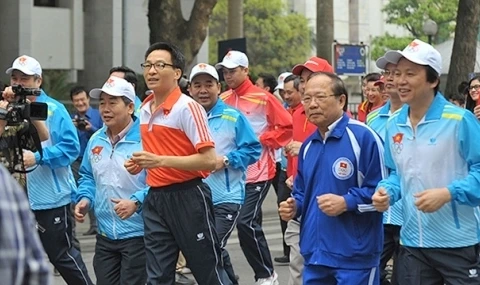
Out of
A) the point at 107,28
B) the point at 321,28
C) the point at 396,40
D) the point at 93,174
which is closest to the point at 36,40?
the point at 107,28

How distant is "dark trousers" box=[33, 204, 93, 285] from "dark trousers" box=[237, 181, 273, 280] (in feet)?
7.67

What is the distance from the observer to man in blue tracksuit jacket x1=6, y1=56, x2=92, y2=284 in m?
8.09

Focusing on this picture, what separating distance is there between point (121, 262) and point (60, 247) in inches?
31.0

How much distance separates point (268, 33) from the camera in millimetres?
57125

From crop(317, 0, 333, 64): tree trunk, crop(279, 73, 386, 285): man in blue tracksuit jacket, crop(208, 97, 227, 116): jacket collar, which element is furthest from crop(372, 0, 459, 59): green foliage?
crop(279, 73, 386, 285): man in blue tracksuit jacket

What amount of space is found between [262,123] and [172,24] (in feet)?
26.8

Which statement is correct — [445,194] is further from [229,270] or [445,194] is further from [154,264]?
[229,270]

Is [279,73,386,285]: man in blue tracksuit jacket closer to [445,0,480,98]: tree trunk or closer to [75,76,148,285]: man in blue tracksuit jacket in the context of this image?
[75,76,148,285]: man in blue tracksuit jacket

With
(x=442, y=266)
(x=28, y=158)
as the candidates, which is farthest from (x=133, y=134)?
(x=442, y=266)

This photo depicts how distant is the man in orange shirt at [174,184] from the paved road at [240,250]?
375 centimetres

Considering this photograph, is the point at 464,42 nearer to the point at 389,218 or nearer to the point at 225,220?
the point at 225,220

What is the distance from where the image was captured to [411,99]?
20.1 ft

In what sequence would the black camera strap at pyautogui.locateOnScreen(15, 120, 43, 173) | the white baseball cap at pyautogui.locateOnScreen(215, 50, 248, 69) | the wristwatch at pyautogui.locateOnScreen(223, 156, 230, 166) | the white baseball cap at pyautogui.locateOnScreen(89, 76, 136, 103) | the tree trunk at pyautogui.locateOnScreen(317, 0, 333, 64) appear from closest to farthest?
the black camera strap at pyautogui.locateOnScreen(15, 120, 43, 173) < the white baseball cap at pyautogui.locateOnScreen(89, 76, 136, 103) < the wristwatch at pyautogui.locateOnScreen(223, 156, 230, 166) < the white baseball cap at pyautogui.locateOnScreen(215, 50, 248, 69) < the tree trunk at pyautogui.locateOnScreen(317, 0, 333, 64)

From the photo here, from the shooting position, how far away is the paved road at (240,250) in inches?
439
